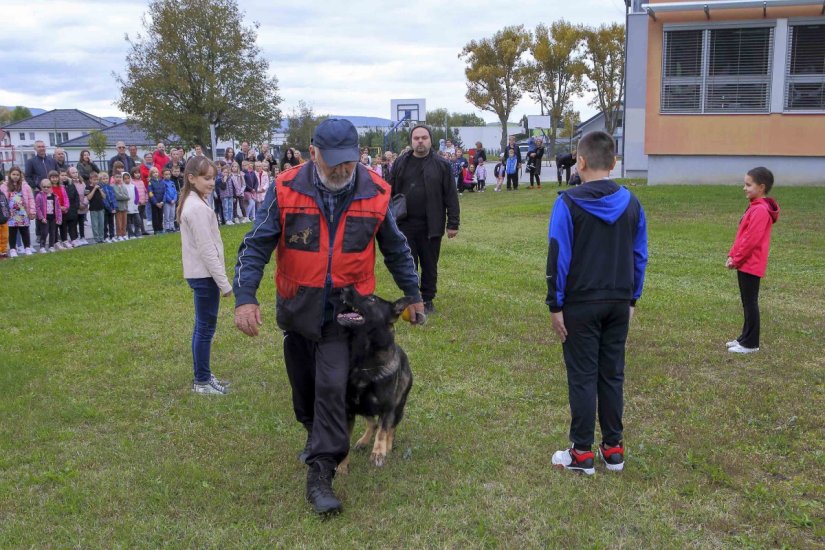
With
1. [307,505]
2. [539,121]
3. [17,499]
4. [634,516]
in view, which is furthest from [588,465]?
[539,121]

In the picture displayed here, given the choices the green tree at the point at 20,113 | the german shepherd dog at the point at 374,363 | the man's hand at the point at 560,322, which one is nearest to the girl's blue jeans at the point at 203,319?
the german shepherd dog at the point at 374,363

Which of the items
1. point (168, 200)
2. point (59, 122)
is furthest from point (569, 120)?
point (59, 122)

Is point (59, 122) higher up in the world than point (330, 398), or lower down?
higher up

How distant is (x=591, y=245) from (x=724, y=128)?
2120 centimetres

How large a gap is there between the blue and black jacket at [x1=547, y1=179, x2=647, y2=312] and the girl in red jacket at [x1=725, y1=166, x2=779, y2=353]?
3127 mm

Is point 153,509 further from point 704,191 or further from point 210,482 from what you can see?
point 704,191

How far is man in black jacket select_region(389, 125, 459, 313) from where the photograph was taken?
8.32 m

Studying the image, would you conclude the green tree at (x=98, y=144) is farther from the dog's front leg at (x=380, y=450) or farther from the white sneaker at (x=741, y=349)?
the dog's front leg at (x=380, y=450)

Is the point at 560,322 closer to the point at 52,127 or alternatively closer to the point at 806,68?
the point at 806,68

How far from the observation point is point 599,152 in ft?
A: 14.1

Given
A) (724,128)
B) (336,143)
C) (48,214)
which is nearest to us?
(336,143)

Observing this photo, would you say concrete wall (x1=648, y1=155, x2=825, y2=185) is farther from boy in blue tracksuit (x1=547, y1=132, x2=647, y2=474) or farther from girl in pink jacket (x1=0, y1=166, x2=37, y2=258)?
boy in blue tracksuit (x1=547, y1=132, x2=647, y2=474)

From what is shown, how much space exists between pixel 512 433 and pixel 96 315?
6006mm

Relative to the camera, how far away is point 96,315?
8.88 m
